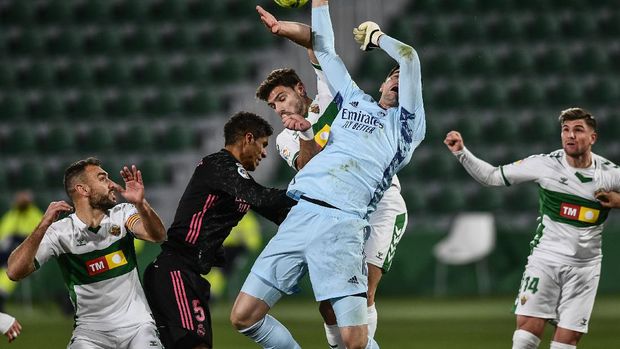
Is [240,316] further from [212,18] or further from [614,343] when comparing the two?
[212,18]

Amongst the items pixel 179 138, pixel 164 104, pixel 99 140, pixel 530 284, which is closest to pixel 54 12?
pixel 164 104

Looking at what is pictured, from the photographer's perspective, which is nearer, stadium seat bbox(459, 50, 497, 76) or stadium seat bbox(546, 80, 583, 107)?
stadium seat bbox(546, 80, 583, 107)

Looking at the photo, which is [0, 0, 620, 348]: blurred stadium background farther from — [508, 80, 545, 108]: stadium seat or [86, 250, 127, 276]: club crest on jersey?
[86, 250, 127, 276]: club crest on jersey

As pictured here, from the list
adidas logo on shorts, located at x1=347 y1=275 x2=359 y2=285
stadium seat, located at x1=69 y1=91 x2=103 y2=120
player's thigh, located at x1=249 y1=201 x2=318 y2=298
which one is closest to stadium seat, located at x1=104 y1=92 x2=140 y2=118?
stadium seat, located at x1=69 y1=91 x2=103 y2=120

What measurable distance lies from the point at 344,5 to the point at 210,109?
2.97m

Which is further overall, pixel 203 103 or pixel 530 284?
pixel 203 103

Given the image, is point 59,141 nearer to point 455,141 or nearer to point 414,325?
point 414,325

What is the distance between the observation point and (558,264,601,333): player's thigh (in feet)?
25.3

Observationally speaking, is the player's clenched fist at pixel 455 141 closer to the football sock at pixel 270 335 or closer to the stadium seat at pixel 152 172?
the football sock at pixel 270 335

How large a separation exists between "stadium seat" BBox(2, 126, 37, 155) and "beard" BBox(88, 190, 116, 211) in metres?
12.3

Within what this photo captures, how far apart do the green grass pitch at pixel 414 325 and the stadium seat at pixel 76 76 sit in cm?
526

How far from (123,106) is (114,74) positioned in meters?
0.79

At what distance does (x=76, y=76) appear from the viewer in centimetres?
1948

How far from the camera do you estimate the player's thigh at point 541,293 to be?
25.5ft
